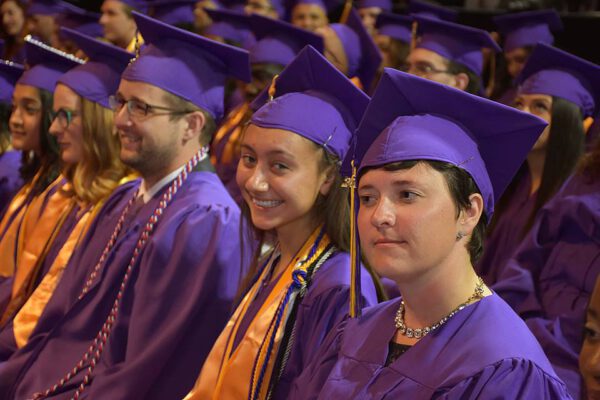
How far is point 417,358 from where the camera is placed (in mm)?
1842

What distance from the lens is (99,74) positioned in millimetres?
4047

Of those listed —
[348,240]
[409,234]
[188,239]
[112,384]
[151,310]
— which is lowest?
[112,384]

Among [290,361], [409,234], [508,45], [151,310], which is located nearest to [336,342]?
[290,361]

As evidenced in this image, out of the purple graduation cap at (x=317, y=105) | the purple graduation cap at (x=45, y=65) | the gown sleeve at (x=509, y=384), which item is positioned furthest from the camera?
the purple graduation cap at (x=45, y=65)

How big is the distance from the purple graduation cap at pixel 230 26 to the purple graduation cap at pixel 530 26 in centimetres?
180

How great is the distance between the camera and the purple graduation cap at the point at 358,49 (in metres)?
5.14

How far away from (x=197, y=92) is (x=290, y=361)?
4.35ft

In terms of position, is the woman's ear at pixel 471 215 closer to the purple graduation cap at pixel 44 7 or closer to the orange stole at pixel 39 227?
the orange stole at pixel 39 227

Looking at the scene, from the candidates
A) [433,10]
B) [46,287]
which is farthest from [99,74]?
[433,10]

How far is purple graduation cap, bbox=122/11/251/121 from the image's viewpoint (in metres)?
3.35

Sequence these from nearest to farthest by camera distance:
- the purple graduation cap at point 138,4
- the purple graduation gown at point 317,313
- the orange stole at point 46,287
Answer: the purple graduation gown at point 317,313
the orange stole at point 46,287
the purple graduation cap at point 138,4

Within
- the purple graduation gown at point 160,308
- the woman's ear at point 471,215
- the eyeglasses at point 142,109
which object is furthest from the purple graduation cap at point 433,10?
the woman's ear at point 471,215

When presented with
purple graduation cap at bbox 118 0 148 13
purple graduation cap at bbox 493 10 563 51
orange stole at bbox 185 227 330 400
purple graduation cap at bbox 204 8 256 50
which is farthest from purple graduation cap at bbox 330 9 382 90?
orange stole at bbox 185 227 330 400

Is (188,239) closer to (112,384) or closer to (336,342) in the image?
(112,384)
